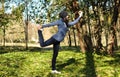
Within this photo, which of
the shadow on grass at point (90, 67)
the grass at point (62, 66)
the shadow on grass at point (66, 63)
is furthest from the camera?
the shadow on grass at point (66, 63)

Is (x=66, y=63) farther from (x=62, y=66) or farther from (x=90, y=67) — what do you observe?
(x=90, y=67)

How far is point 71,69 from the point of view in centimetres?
1542

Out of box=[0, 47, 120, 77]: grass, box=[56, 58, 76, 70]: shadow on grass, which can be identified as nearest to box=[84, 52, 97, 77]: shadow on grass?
box=[0, 47, 120, 77]: grass

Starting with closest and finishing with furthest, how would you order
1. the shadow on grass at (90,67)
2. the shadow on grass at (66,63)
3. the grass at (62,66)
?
the grass at (62,66), the shadow on grass at (90,67), the shadow on grass at (66,63)

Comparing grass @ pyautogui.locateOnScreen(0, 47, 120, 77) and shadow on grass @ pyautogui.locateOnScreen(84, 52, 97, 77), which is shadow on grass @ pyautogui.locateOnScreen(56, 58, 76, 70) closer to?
grass @ pyautogui.locateOnScreen(0, 47, 120, 77)

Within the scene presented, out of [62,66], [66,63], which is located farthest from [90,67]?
[62,66]

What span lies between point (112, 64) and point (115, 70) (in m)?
1.96

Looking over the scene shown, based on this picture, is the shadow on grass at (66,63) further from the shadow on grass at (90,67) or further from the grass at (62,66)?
the shadow on grass at (90,67)

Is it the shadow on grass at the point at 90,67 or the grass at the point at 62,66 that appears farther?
the shadow on grass at the point at 90,67

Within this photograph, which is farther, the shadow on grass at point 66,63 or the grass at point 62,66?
the shadow on grass at point 66,63

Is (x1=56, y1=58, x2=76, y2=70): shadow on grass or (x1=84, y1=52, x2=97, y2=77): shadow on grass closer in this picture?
(x1=84, y1=52, x2=97, y2=77): shadow on grass

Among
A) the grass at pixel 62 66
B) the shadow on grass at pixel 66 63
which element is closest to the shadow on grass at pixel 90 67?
the grass at pixel 62 66

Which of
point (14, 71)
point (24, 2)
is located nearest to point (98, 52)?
point (14, 71)

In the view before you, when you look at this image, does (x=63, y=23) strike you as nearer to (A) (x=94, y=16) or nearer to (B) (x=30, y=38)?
(A) (x=94, y=16)
